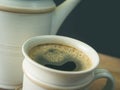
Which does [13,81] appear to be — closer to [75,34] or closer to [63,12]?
[63,12]

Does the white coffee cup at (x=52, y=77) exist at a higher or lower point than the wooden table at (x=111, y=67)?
higher

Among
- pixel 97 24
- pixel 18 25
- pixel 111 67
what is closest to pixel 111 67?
pixel 111 67

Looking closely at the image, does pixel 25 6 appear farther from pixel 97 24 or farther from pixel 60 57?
pixel 97 24

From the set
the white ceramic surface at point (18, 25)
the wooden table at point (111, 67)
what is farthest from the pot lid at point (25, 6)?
the wooden table at point (111, 67)

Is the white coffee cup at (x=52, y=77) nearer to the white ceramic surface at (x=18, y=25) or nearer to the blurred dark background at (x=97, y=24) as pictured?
the white ceramic surface at (x=18, y=25)

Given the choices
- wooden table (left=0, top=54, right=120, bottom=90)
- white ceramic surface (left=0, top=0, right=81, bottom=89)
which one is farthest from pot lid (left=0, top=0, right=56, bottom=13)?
wooden table (left=0, top=54, right=120, bottom=90)

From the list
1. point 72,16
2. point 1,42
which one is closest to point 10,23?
point 1,42
